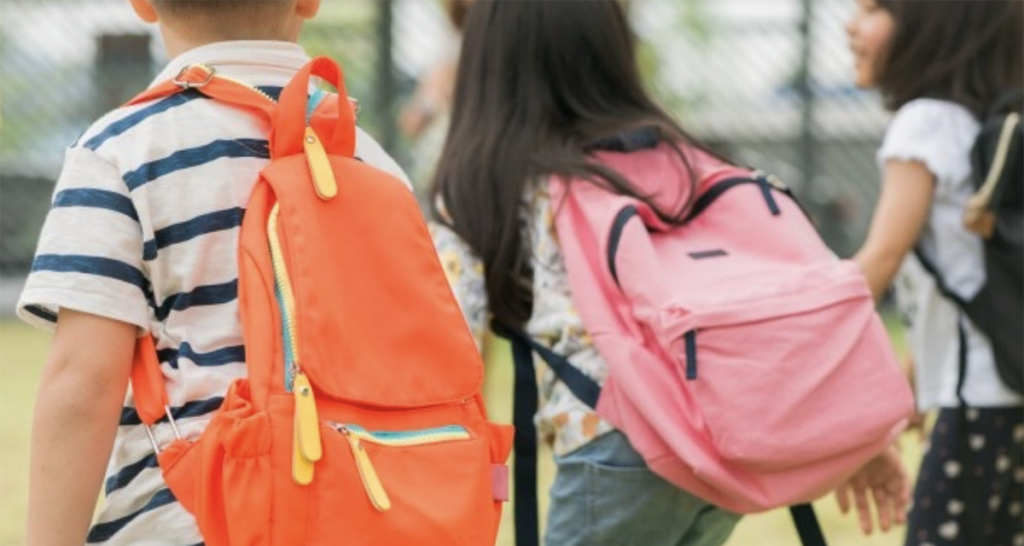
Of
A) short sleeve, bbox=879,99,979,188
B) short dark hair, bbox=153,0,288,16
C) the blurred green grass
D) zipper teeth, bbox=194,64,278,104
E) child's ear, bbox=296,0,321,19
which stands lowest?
the blurred green grass

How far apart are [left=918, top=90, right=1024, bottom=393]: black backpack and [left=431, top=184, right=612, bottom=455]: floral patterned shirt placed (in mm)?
1018

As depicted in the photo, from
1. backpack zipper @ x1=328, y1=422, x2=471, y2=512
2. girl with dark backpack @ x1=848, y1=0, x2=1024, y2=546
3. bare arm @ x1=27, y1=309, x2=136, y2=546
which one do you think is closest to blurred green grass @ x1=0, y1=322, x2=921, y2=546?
girl with dark backpack @ x1=848, y1=0, x2=1024, y2=546

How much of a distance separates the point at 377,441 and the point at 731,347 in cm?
99

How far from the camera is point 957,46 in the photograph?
412cm

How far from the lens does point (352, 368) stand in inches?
87.2

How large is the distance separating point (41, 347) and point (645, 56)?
3.83 m

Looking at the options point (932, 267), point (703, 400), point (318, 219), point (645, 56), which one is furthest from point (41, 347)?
point (318, 219)

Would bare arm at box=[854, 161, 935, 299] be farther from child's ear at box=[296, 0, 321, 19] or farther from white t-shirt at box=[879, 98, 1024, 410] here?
child's ear at box=[296, 0, 321, 19]

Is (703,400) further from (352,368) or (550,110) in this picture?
(352,368)

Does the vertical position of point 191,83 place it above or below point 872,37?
above

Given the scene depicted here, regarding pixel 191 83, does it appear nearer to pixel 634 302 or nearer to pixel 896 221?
pixel 634 302

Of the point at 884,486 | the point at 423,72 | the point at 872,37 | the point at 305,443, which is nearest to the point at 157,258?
the point at 305,443

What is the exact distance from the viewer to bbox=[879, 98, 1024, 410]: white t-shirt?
3.99m

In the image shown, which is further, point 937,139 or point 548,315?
point 937,139
